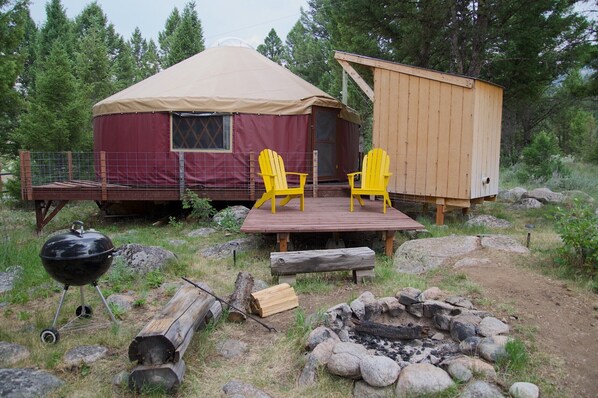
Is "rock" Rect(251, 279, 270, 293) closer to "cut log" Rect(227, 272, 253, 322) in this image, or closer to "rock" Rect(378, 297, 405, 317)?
"cut log" Rect(227, 272, 253, 322)

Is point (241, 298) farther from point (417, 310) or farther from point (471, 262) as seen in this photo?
point (471, 262)

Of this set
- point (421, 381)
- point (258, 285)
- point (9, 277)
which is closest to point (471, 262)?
point (258, 285)

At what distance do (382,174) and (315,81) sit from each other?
61.5ft

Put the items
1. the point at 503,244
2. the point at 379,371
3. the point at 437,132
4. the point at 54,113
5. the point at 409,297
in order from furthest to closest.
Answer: the point at 54,113 < the point at 437,132 < the point at 503,244 < the point at 409,297 < the point at 379,371

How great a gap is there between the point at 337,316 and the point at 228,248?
8.35ft

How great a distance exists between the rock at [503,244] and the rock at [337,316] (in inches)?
86.6

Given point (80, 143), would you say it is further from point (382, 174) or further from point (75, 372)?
point (75, 372)

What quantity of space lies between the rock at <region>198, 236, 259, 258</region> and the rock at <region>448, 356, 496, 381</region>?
3.16 meters

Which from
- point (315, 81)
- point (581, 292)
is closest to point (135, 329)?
point (581, 292)

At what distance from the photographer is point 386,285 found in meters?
3.82

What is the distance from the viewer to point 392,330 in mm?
2914

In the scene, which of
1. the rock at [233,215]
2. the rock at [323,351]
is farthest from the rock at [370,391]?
the rock at [233,215]

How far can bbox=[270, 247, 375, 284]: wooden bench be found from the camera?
3840mm

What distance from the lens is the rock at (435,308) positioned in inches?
120
